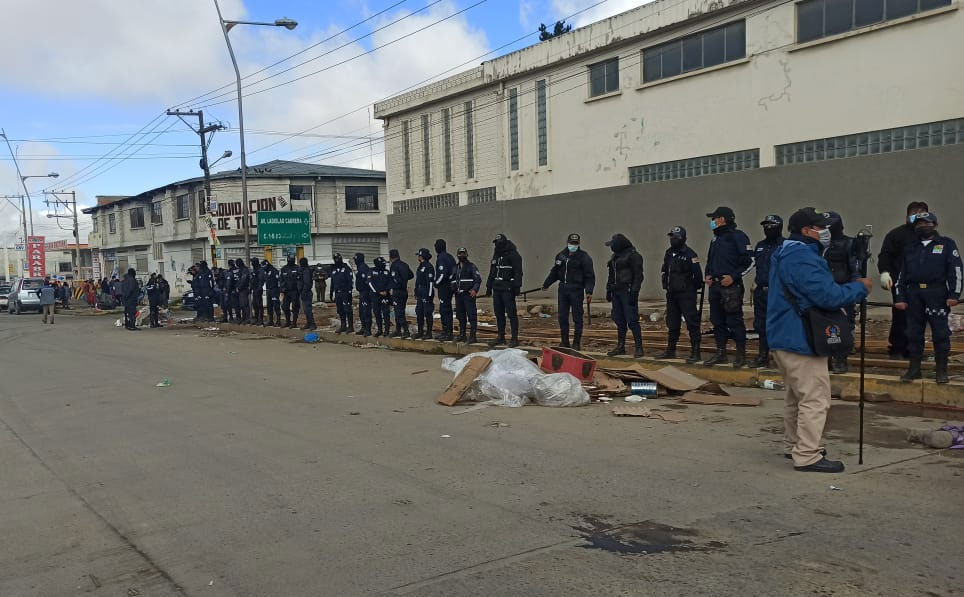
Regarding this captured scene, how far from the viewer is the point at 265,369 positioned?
1362 cm

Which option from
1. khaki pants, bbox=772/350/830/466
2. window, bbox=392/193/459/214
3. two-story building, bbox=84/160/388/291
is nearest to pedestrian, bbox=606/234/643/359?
khaki pants, bbox=772/350/830/466

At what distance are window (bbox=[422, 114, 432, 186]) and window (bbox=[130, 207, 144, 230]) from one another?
95.8 feet

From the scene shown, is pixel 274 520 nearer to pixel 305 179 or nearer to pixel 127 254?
pixel 305 179

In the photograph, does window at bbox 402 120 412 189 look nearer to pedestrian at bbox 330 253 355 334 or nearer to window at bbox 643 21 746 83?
window at bbox 643 21 746 83

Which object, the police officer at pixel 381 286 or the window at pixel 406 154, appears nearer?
the police officer at pixel 381 286

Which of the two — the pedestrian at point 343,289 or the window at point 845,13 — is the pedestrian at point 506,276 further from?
the window at point 845,13

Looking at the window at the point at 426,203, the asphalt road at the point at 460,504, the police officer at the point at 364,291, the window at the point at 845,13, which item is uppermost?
the window at the point at 845,13

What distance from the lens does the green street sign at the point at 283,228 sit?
24797mm

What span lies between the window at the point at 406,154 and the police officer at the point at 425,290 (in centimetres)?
1702

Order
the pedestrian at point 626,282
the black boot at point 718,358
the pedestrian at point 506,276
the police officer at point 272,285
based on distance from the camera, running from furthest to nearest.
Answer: the police officer at point 272,285, the pedestrian at point 506,276, the pedestrian at point 626,282, the black boot at point 718,358

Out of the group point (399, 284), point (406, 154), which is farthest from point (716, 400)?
point (406, 154)

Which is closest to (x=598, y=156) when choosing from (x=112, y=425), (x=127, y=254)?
(x=112, y=425)

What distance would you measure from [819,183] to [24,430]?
640 inches

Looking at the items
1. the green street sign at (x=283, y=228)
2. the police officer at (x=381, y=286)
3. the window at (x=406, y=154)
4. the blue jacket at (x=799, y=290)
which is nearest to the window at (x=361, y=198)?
the window at (x=406, y=154)
